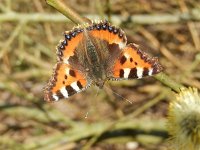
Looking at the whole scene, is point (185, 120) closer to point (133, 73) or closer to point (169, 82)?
point (169, 82)

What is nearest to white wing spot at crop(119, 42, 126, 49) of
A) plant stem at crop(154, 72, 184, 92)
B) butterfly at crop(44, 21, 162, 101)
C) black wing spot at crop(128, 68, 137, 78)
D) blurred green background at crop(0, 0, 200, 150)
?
butterfly at crop(44, 21, 162, 101)

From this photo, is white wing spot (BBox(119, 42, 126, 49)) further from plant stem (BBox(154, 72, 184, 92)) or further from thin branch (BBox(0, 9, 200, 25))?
thin branch (BBox(0, 9, 200, 25))

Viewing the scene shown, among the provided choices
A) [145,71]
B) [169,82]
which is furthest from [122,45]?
[169,82]

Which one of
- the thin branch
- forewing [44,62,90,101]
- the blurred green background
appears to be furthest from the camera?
the blurred green background

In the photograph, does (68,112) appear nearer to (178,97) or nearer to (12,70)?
(12,70)

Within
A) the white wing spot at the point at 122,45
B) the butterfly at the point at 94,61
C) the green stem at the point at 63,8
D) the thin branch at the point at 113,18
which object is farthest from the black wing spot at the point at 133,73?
the thin branch at the point at 113,18

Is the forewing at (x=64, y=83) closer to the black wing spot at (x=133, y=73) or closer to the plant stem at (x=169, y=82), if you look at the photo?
the black wing spot at (x=133, y=73)

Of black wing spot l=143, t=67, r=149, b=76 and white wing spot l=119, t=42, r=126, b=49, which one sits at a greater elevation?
white wing spot l=119, t=42, r=126, b=49
